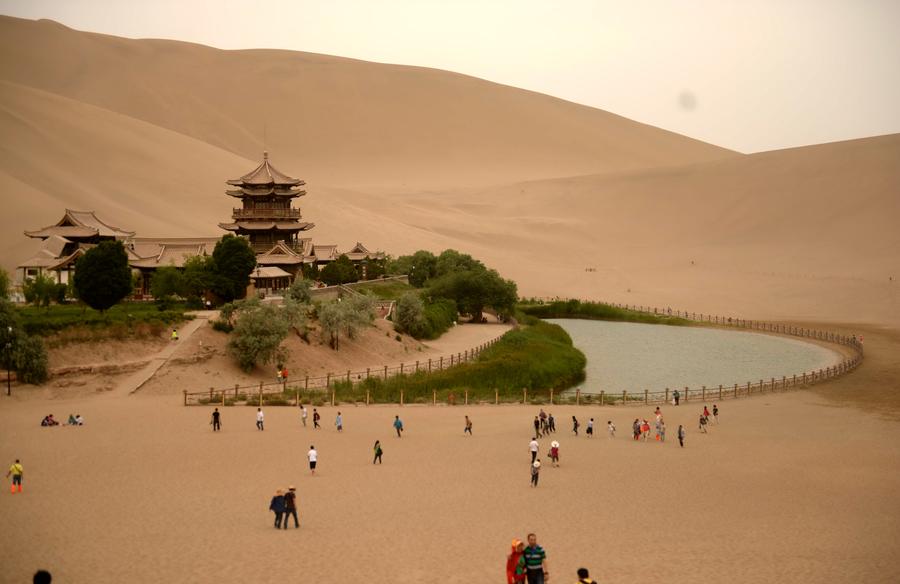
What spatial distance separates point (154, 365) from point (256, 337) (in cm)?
368

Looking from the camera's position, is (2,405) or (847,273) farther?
(847,273)

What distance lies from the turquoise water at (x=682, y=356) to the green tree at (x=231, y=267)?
15.7 m

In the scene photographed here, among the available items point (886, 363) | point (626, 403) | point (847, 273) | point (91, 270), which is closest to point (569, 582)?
point (626, 403)

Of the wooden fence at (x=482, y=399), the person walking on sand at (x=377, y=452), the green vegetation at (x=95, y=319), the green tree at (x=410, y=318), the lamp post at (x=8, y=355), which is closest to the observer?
the person walking on sand at (x=377, y=452)

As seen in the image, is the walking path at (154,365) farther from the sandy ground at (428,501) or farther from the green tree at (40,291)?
the green tree at (40,291)

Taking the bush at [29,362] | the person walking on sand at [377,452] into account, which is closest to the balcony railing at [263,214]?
the bush at [29,362]

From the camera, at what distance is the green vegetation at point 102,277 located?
1457 inches

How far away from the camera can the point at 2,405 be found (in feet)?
94.8

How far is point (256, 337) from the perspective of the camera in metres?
35.0

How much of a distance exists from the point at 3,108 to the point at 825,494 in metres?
99.6

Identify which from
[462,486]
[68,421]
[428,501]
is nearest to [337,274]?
[68,421]

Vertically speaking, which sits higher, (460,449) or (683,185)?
(683,185)

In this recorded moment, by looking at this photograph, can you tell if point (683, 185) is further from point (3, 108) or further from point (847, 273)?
point (3, 108)

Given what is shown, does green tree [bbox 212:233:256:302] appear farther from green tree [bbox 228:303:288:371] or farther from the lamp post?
the lamp post
